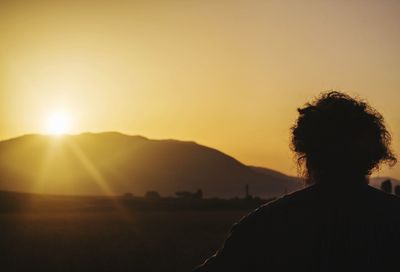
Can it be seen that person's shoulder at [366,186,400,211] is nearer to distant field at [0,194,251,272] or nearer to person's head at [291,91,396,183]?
person's head at [291,91,396,183]

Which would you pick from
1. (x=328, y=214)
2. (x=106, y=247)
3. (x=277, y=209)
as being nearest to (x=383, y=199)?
(x=328, y=214)

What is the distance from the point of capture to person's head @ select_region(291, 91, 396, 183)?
3.65 meters

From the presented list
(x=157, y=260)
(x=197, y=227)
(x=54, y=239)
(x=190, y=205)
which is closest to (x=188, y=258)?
(x=157, y=260)

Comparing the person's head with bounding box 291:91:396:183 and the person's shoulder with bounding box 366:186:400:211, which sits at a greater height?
the person's head with bounding box 291:91:396:183

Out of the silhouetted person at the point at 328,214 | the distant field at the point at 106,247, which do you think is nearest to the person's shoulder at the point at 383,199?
the silhouetted person at the point at 328,214

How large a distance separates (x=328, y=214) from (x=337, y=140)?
425 mm

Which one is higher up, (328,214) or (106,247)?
(328,214)

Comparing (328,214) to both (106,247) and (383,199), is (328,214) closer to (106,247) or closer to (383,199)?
(383,199)

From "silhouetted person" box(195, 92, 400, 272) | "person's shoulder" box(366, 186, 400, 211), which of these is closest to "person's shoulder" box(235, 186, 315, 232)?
"silhouetted person" box(195, 92, 400, 272)

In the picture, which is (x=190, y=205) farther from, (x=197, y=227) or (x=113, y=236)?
(x=113, y=236)

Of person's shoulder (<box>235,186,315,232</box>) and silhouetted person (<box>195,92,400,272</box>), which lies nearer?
silhouetted person (<box>195,92,400,272</box>)

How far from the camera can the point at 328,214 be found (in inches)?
138

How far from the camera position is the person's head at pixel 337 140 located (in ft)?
12.0

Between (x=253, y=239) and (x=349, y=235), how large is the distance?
51 cm
